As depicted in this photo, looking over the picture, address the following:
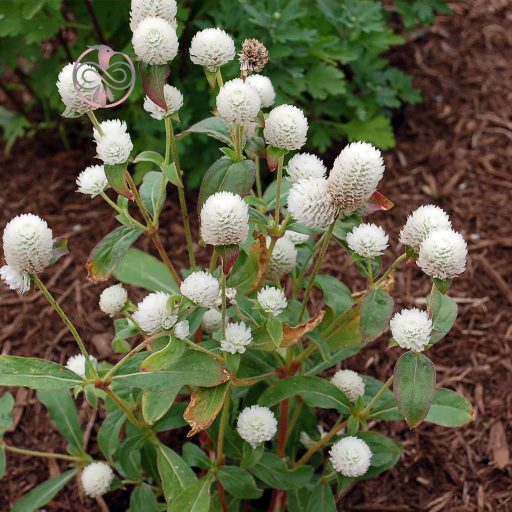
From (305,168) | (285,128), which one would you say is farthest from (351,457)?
(285,128)

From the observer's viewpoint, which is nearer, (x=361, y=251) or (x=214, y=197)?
(x=214, y=197)

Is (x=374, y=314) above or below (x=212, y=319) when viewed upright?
above

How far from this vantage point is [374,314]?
1942 millimetres

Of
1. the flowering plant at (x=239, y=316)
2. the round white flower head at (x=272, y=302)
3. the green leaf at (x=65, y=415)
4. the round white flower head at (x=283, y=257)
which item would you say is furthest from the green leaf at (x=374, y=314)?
the green leaf at (x=65, y=415)

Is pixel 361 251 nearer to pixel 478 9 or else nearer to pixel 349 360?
pixel 349 360

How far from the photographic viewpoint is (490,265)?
3.44 m

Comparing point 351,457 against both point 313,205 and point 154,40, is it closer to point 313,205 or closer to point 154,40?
point 313,205

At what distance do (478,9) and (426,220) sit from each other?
3386 millimetres

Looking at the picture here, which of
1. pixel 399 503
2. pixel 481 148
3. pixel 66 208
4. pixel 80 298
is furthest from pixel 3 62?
pixel 399 503

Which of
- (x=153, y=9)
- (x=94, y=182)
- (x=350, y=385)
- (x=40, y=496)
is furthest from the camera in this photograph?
(x=40, y=496)

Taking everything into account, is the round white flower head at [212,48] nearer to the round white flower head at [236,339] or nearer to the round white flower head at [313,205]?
the round white flower head at [313,205]

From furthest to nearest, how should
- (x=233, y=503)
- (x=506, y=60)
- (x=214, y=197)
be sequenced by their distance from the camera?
(x=506, y=60), (x=233, y=503), (x=214, y=197)

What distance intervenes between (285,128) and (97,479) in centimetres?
126

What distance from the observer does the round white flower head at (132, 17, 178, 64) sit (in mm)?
1802
